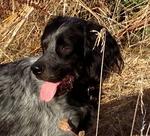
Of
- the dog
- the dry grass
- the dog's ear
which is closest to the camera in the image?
the dog

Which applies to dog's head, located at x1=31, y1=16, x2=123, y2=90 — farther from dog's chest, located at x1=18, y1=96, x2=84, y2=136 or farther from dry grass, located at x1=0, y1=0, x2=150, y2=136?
dry grass, located at x1=0, y1=0, x2=150, y2=136

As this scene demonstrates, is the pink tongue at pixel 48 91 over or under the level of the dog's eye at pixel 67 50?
under

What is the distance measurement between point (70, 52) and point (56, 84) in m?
0.32

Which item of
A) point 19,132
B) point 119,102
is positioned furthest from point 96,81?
point 119,102

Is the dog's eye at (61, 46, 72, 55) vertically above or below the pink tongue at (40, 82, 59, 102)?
above

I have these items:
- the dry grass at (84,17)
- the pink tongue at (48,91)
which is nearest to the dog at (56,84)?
the pink tongue at (48,91)

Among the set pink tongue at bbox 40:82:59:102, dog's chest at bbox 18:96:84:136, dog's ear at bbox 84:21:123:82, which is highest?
dog's ear at bbox 84:21:123:82

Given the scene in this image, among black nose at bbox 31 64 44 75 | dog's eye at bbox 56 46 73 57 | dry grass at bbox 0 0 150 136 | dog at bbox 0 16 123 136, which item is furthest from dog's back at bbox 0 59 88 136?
dry grass at bbox 0 0 150 136

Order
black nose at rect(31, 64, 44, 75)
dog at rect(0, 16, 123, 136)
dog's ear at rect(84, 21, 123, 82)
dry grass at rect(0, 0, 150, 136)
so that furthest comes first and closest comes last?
dry grass at rect(0, 0, 150, 136), dog's ear at rect(84, 21, 123, 82), dog at rect(0, 16, 123, 136), black nose at rect(31, 64, 44, 75)

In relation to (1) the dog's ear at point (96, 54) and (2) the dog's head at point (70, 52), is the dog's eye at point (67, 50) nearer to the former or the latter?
(2) the dog's head at point (70, 52)

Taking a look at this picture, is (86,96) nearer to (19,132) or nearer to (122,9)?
(19,132)

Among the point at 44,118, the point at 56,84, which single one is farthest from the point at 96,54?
the point at 44,118

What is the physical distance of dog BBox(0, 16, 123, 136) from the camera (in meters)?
4.89

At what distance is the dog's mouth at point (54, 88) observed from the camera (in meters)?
4.85
